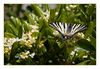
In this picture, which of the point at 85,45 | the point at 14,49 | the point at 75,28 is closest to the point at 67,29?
the point at 75,28

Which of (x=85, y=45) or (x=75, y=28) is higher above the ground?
(x=75, y=28)

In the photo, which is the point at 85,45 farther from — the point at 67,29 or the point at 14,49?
the point at 14,49

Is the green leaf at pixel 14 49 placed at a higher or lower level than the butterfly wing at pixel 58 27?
lower

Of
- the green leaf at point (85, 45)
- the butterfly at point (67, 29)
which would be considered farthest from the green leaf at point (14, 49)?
the green leaf at point (85, 45)

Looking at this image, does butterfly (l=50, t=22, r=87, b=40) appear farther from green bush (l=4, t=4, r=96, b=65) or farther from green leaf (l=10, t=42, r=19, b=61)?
green leaf (l=10, t=42, r=19, b=61)

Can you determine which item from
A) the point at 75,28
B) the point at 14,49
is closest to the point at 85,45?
the point at 75,28

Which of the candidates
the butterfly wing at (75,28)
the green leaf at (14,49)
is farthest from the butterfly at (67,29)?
the green leaf at (14,49)

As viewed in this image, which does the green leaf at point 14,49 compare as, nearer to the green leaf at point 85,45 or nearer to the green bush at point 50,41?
the green bush at point 50,41

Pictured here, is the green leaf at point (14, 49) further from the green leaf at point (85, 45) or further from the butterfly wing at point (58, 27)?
the green leaf at point (85, 45)

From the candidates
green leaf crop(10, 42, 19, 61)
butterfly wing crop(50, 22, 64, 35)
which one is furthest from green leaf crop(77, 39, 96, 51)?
green leaf crop(10, 42, 19, 61)
